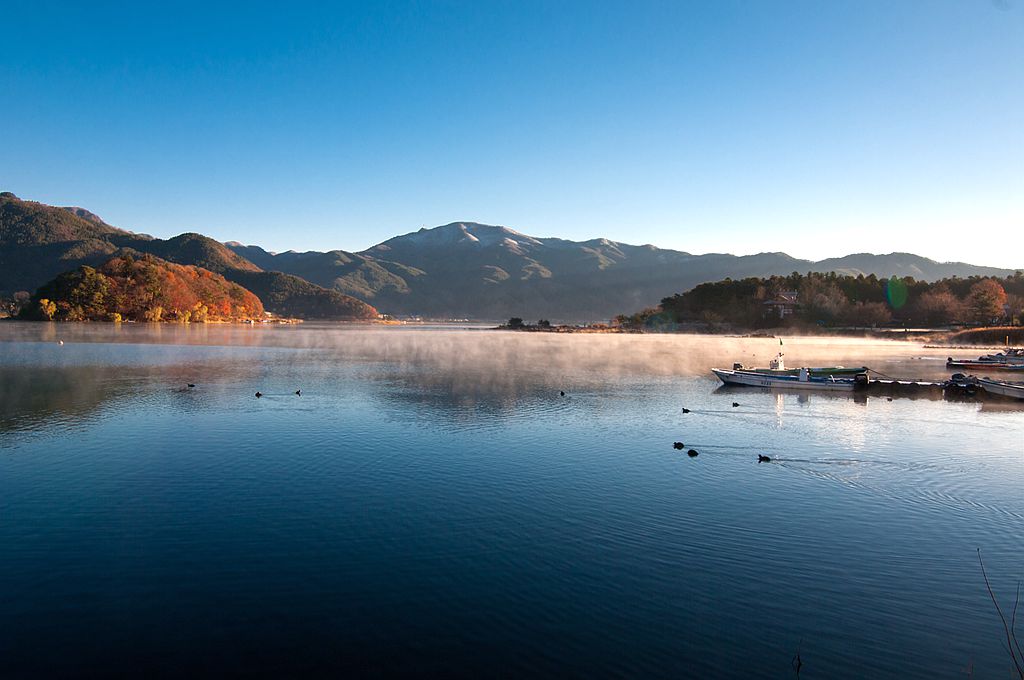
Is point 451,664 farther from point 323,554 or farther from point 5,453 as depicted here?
point 5,453

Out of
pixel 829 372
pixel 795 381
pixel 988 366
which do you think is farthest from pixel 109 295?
pixel 988 366

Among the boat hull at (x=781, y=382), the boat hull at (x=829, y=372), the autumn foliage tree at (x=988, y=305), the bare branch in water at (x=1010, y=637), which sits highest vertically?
the autumn foliage tree at (x=988, y=305)

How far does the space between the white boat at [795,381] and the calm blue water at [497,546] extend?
52.4 feet

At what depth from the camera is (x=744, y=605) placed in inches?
415

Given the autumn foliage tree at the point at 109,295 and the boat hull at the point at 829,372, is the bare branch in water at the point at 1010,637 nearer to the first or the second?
the boat hull at the point at 829,372

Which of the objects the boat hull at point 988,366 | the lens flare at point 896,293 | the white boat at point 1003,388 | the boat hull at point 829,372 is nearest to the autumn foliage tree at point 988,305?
the lens flare at point 896,293

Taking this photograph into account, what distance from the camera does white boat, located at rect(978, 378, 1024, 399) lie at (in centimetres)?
4166

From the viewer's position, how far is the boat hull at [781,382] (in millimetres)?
45375

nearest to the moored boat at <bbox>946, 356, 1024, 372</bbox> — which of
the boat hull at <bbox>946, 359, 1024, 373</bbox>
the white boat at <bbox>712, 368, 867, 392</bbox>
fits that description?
the boat hull at <bbox>946, 359, 1024, 373</bbox>

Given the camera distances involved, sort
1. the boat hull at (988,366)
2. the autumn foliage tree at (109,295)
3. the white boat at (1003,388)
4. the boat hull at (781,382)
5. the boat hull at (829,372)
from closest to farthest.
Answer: the white boat at (1003,388), the boat hull at (781,382), the boat hull at (829,372), the boat hull at (988,366), the autumn foliage tree at (109,295)

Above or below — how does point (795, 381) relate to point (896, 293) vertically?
below

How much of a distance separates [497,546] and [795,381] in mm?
39571

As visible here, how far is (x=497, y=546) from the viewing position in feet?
43.3

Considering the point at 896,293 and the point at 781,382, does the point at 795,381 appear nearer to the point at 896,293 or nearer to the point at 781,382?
the point at 781,382
